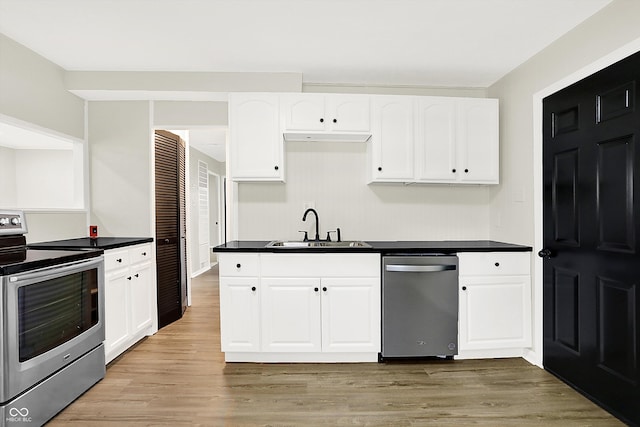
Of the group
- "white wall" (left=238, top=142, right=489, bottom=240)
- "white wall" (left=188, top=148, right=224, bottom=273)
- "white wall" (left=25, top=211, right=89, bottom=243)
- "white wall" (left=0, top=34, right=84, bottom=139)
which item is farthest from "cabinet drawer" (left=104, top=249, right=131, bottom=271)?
"white wall" (left=188, top=148, right=224, bottom=273)

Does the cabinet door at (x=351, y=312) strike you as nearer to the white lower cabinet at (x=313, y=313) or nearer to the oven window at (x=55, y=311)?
the white lower cabinet at (x=313, y=313)

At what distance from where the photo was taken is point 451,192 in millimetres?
3484

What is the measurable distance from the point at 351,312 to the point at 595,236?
1.65 metres

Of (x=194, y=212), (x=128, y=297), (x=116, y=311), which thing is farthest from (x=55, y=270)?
(x=194, y=212)

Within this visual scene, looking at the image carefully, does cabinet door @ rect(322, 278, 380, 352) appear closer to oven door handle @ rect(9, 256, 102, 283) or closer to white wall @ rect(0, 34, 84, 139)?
oven door handle @ rect(9, 256, 102, 283)

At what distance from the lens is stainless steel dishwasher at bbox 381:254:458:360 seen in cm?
271

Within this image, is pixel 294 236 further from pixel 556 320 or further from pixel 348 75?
pixel 556 320

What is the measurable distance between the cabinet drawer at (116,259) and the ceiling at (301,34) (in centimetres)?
157

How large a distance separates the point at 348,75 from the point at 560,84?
1637 mm

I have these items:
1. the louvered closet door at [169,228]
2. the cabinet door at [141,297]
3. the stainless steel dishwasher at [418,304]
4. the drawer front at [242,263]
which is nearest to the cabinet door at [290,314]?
the drawer front at [242,263]

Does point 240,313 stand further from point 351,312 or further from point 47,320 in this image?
point 47,320

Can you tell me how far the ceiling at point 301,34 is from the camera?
2221 millimetres

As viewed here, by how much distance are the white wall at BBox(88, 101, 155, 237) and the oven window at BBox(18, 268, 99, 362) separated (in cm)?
116

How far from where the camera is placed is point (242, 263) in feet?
9.04
